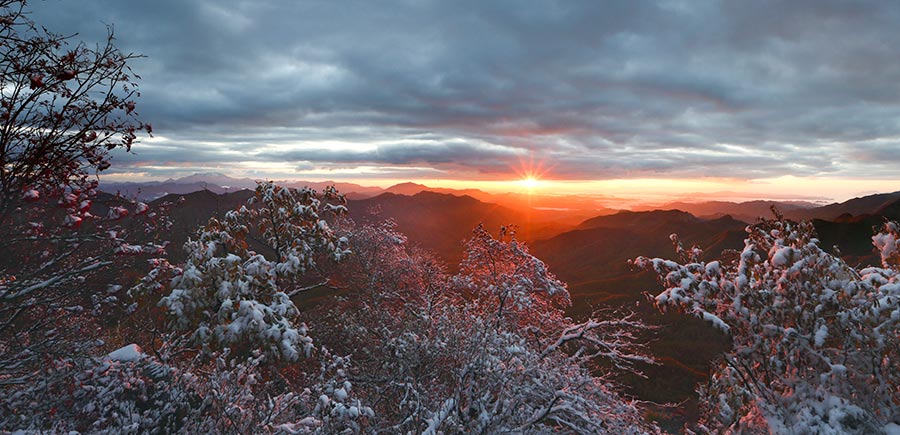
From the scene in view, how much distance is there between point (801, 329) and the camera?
674cm

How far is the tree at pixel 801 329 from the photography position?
6.11 meters

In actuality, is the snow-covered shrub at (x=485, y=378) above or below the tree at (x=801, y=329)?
below

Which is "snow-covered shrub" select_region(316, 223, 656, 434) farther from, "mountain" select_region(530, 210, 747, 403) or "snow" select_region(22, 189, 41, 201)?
"snow" select_region(22, 189, 41, 201)

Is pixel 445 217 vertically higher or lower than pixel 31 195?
lower

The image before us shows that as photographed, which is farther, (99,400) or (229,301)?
(229,301)

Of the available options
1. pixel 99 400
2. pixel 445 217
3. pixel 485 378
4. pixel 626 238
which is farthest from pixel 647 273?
pixel 445 217

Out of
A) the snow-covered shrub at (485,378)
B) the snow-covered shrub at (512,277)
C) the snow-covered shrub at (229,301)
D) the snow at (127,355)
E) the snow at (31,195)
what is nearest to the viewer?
the snow at (31,195)

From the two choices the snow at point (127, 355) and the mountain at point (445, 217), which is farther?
the mountain at point (445, 217)

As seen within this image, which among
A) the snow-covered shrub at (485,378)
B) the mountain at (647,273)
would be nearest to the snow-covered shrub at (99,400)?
the snow-covered shrub at (485,378)

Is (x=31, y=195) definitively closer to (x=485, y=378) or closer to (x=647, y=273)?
(x=485, y=378)

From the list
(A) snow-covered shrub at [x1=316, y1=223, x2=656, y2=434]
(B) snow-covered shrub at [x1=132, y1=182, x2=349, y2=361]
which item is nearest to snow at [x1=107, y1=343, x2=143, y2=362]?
(B) snow-covered shrub at [x1=132, y1=182, x2=349, y2=361]

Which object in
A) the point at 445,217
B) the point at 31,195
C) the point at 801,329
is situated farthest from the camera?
the point at 445,217

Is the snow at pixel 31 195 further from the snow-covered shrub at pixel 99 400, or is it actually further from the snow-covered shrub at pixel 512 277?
the snow-covered shrub at pixel 512 277

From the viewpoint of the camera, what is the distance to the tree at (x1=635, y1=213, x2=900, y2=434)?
6109 mm
